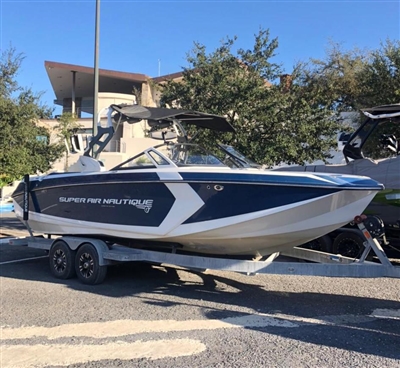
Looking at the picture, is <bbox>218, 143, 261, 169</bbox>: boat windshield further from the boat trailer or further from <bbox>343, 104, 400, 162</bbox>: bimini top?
<bbox>343, 104, 400, 162</bbox>: bimini top

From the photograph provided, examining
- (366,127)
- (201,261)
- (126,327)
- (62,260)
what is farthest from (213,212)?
(366,127)

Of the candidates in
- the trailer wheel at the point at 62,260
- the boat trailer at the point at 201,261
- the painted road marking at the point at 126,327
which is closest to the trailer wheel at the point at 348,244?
the boat trailer at the point at 201,261

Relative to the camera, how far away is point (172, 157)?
21.9 ft

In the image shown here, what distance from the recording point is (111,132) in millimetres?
7359

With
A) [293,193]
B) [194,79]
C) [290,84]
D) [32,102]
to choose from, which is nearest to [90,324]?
[293,193]

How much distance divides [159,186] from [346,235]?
12.2ft

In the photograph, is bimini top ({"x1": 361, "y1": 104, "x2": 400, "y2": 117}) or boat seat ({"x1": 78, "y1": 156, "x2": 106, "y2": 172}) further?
bimini top ({"x1": 361, "y1": 104, "x2": 400, "y2": 117})

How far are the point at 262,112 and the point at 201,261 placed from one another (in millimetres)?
6019

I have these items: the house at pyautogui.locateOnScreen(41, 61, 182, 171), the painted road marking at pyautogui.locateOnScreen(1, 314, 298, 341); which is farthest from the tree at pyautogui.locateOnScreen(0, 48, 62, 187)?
the painted road marking at pyautogui.locateOnScreen(1, 314, 298, 341)

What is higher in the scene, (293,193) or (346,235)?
(293,193)

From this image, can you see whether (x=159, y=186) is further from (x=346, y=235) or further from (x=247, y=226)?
(x=346, y=235)

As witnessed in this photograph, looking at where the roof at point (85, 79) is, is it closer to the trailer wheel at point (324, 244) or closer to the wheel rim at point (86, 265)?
the trailer wheel at point (324, 244)

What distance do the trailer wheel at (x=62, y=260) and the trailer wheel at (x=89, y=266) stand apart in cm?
13

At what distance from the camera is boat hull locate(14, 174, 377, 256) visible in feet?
17.9
